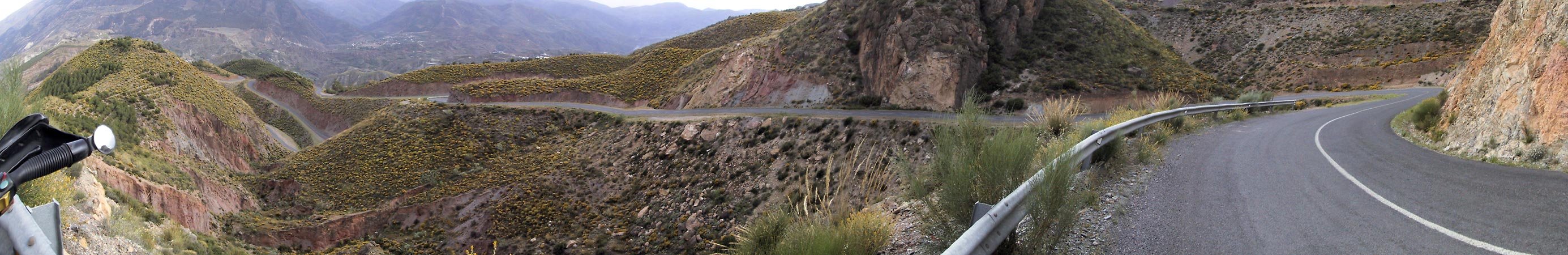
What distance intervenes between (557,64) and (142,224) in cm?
5625

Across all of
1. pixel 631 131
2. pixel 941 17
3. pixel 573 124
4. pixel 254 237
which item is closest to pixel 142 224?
pixel 254 237

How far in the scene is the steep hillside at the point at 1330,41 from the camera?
3684cm

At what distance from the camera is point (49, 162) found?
281cm

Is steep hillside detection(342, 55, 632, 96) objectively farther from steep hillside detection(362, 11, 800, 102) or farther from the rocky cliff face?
the rocky cliff face

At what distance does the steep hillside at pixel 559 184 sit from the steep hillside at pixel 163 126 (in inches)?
70.0

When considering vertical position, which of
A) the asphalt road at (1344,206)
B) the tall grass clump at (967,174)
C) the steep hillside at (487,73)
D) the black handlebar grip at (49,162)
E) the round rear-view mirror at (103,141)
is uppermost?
the round rear-view mirror at (103,141)

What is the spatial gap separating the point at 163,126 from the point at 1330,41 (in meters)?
71.2

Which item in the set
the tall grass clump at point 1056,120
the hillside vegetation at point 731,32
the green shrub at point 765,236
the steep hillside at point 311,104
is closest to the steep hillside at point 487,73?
the steep hillside at point 311,104

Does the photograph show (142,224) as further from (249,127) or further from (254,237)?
(249,127)

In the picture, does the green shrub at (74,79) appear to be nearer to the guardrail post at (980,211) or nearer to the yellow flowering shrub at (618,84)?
the yellow flowering shrub at (618,84)

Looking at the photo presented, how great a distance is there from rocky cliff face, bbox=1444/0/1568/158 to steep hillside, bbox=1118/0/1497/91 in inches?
1380

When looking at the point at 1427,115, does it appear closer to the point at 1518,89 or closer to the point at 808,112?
the point at 1518,89

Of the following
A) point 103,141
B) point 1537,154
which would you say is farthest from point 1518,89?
point 103,141

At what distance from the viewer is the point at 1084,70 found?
29281 mm
